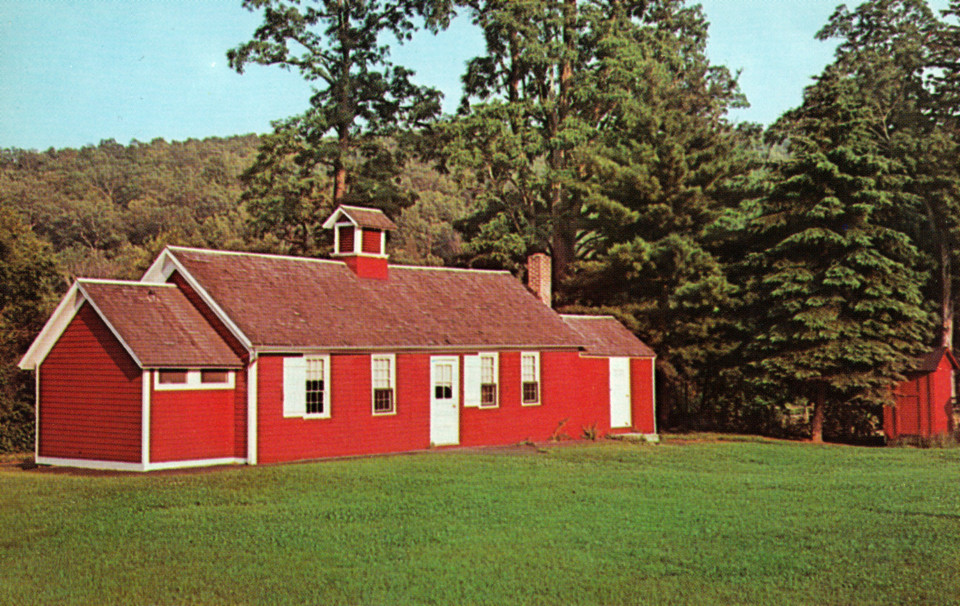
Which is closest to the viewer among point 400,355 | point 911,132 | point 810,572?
point 810,572

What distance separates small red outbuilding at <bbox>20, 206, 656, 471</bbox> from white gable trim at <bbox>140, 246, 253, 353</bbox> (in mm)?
46

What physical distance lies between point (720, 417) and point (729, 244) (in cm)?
697

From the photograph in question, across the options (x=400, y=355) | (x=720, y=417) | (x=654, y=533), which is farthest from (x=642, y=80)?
(x=654, y=533)

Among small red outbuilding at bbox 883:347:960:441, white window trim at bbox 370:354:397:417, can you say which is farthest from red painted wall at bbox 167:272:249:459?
small red outbuilding at bbox 883:347:960:441

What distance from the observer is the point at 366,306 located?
92.0 ft

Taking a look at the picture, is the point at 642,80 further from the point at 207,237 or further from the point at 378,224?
the point at 207,237

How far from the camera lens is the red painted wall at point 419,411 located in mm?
24219

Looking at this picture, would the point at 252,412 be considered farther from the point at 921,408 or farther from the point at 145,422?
the point at 921,408

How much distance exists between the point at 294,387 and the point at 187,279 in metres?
3.84

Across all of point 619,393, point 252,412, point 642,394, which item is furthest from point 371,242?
point 642,394

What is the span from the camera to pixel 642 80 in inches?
1770

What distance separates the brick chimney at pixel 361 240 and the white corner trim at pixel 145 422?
8671 mm

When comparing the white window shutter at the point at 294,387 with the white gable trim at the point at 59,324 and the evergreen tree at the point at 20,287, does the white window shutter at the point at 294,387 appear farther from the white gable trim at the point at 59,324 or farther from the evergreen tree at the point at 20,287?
the evergreen tree at the point at 20,287

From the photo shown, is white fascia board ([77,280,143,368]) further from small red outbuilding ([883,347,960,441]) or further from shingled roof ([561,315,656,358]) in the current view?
small red outbuilding ([883,347,960,441])
